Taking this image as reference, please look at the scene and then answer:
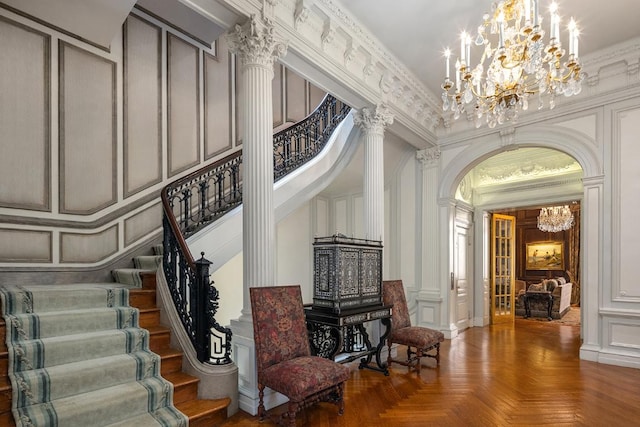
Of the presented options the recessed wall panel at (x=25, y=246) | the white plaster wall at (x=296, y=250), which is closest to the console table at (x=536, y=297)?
the white plaster wall at (x=296, y=250)

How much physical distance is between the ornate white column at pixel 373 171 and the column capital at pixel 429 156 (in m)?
2.12

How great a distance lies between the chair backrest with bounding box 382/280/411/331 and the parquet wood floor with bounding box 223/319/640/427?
56 cm

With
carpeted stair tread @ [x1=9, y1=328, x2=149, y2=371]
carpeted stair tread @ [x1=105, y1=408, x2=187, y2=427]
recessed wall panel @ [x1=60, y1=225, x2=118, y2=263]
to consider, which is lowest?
carpeted stair tread @ [x1=105, y1=408, x2=187, y2=427]

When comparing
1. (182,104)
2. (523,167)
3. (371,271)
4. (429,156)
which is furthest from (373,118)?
(523,167)

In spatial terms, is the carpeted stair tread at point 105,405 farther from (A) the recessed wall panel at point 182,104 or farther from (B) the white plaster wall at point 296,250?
(B) the white plaster wall at point 296,250

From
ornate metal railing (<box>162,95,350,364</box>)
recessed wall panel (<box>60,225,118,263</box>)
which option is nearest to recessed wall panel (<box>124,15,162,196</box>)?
ornate metal railing (<box>162,95,350,364</box>)

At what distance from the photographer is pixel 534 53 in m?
3.08

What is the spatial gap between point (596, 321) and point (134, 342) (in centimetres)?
579

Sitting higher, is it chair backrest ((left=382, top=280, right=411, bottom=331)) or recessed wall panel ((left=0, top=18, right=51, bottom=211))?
recessed wall panel ((left=0, top=18, right=51, bottom=211))

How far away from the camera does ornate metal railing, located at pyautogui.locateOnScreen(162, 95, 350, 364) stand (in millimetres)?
3195

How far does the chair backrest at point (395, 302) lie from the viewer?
192 inches

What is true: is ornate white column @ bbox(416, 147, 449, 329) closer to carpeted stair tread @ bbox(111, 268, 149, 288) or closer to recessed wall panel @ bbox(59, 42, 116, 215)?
carpeted stair tread @ bbox(111, 268, 149, 288)

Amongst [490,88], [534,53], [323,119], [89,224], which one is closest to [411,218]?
[323,119]

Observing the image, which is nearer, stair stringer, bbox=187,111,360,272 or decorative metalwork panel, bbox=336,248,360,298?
decorative metalwork panel, bbox=336,248,360,298
